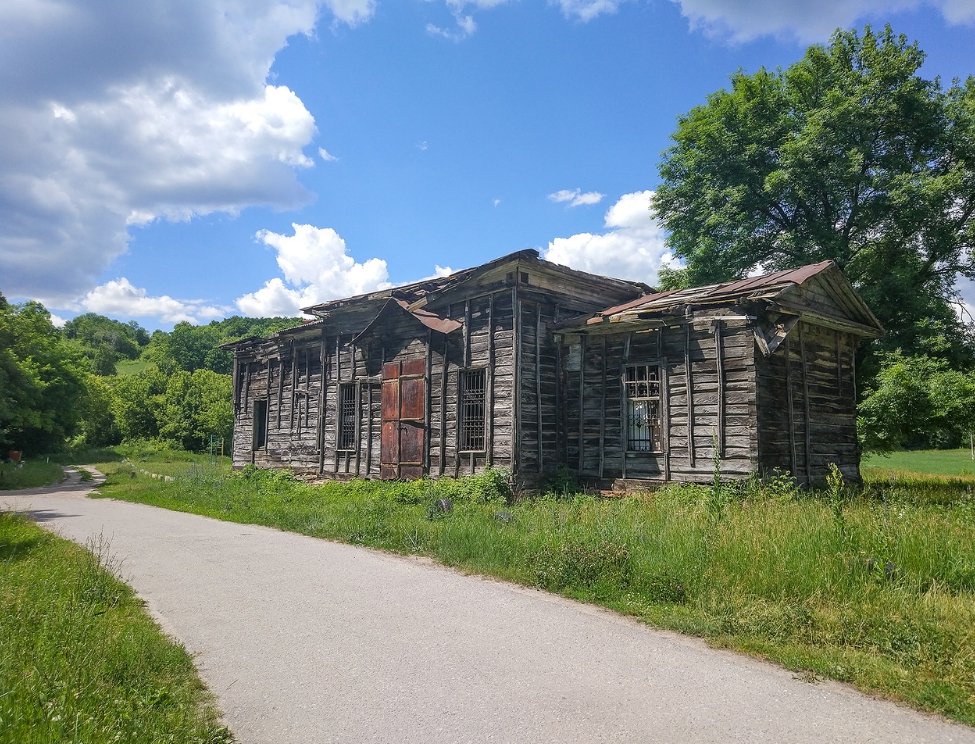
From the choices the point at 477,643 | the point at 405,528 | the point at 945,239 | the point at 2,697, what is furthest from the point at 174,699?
the point at 945,239

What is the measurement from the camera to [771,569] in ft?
21.7

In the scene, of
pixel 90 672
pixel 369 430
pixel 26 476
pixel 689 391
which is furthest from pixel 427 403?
pixel 26 476

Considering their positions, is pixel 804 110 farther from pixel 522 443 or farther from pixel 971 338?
pixel 522 443

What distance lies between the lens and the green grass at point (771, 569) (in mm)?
4977

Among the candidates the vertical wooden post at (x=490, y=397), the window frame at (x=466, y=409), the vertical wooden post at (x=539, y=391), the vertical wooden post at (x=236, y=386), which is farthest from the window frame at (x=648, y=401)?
the vertical wooden post at (x=236, y=386)

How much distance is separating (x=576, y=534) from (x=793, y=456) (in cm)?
665

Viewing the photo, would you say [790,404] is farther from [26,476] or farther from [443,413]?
[26,476]

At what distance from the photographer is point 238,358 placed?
2523 cm

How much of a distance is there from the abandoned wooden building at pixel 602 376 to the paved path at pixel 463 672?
6.94 m

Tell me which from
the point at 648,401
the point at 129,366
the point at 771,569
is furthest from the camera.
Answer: the point at 129,366

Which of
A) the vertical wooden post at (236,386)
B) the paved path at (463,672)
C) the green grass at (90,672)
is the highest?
the vertical wooden post at (236,386)

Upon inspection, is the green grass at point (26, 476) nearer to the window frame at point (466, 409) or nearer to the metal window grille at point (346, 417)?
the metal window grille at point (346, 417)

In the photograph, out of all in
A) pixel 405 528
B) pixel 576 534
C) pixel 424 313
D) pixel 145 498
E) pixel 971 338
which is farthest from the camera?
pixel 971 338

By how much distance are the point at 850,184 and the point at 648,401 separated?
13642 mm
